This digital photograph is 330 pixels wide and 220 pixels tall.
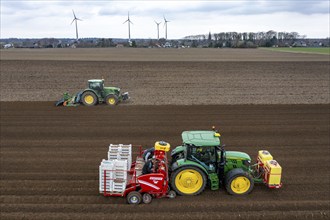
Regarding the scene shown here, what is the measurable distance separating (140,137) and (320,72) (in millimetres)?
27755

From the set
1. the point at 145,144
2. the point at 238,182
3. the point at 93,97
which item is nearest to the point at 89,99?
the point at 93,97

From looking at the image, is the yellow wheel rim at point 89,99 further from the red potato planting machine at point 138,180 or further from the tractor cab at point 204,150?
the tractor cab at point 204,150

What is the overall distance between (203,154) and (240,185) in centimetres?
132

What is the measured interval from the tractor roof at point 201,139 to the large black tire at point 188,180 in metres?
0.69

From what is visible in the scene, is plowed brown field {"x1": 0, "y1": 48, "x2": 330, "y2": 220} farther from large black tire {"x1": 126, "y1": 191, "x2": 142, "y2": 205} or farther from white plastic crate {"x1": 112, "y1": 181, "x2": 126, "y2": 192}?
white plastic crate {"x1": 112, "y1": 181, "x2": 126, "y2": 192}

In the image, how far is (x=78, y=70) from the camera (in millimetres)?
37094

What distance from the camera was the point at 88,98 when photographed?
21188 mm

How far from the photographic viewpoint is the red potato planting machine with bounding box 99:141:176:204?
9055mm

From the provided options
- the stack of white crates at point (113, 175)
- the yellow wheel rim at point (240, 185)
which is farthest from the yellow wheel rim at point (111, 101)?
the yellow wheel rim at point (240, 185)

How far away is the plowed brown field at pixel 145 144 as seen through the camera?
8.79 m

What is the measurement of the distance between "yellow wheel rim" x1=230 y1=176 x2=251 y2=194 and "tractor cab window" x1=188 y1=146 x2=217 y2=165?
80cm

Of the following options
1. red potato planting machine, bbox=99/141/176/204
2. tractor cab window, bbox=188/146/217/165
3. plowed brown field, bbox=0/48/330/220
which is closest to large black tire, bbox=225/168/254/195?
plowed brown field, bbox=0/48/330/220

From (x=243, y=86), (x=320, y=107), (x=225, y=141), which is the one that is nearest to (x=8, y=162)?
(x=225, y=141)

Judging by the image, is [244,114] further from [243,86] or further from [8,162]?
[8,162]
